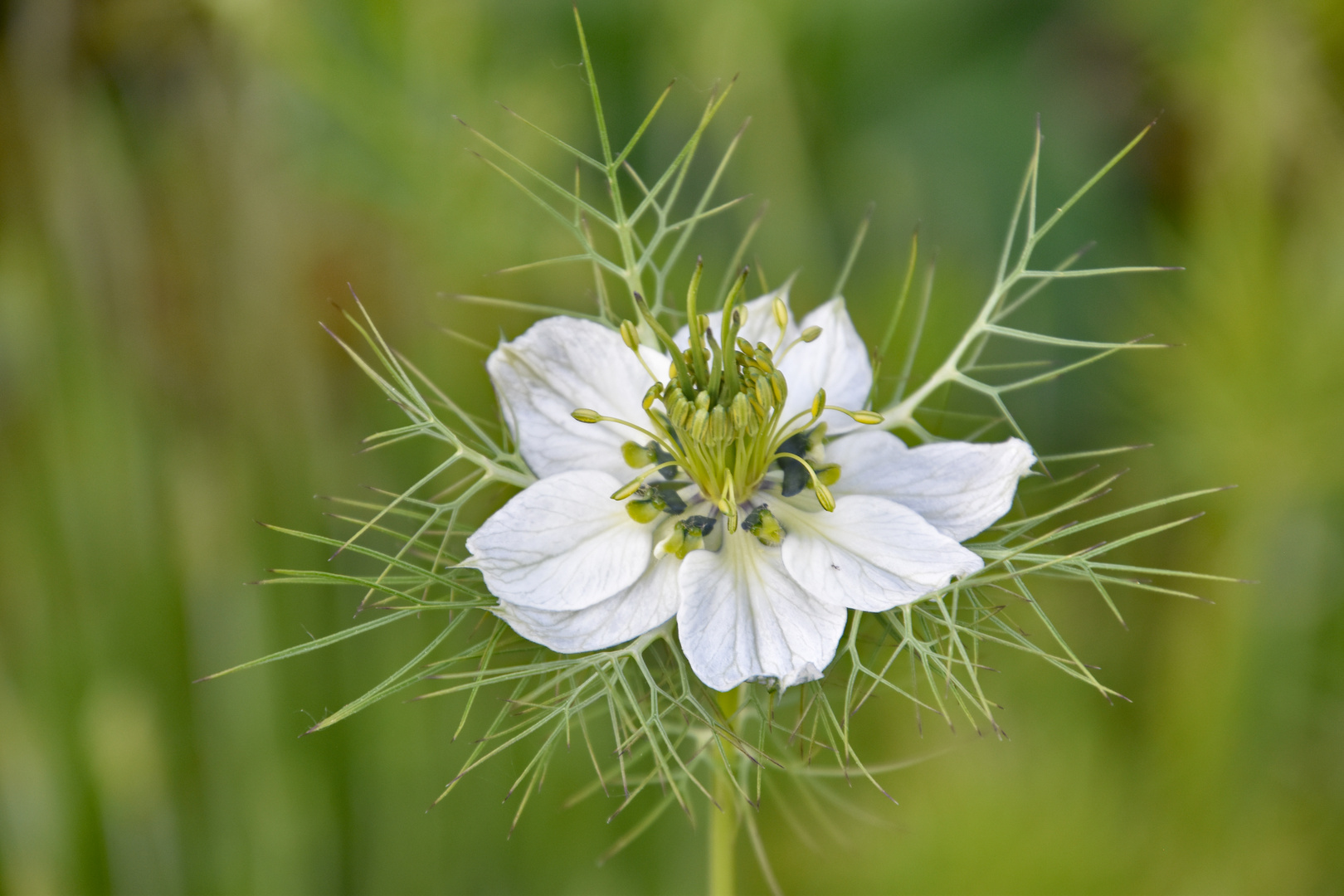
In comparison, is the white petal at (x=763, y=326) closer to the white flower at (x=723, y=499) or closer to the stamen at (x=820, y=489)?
the white flower at (x=723, y=499)

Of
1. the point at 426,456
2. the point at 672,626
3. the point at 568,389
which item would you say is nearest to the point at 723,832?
the point at 672,626

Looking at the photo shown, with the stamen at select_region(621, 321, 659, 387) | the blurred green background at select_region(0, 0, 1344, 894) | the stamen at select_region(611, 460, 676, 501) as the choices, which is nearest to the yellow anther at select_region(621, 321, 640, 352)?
the stamen at select_region(621, 321, 659, 387)

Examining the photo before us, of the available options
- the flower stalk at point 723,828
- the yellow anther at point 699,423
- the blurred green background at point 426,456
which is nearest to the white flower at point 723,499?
the yellow anther at point 699,423

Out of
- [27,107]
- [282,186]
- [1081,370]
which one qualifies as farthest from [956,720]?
[27,107]

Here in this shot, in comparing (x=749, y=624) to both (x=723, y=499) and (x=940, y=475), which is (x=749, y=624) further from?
(x=940, y=475)

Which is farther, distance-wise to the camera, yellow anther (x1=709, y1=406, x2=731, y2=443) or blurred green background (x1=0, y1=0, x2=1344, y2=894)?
blurred green background (x1=0, y1=0, x2=1344, y2=894)

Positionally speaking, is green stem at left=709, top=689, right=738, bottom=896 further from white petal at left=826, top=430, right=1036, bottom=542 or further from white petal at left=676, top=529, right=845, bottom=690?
white petal at left=826, top=430, right=1036, bottom=542

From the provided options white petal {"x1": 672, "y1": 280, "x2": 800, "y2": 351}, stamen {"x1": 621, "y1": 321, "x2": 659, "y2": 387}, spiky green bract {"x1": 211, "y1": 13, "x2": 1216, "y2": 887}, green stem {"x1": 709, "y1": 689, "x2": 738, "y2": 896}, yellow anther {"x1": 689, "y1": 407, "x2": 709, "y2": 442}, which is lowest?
green stem {"x1": 709, "y1": 689, "x2": 738, "y2": 896}
